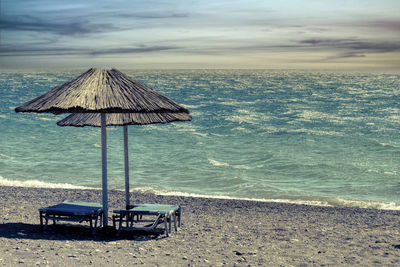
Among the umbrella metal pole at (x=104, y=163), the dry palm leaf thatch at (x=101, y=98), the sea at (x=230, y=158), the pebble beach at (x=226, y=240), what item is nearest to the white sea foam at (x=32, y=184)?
the sea at (x=230, y=158)

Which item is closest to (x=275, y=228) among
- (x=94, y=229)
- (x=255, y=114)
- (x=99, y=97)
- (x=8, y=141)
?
(x=94, y=229)

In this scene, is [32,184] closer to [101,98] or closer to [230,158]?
[101,98]

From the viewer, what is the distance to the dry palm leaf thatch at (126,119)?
25.9ft

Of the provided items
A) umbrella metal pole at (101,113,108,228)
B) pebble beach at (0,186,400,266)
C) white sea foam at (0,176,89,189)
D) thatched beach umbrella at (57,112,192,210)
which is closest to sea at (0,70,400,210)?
white sea foam at (0,176,89,189)

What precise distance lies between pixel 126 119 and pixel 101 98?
154 centimetres

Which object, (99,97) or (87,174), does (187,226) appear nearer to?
(99,97)

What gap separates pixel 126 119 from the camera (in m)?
8.12

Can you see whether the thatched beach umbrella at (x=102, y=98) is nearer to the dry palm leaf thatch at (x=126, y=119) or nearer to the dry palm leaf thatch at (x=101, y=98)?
the dry palm leaf thatch at (x=101, y=98)

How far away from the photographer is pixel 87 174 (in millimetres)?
15891

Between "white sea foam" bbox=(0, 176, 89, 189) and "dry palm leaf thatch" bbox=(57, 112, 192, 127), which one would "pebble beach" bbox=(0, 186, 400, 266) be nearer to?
"dry palm leaf thatch" bbox=(57, 112, 192, 127)

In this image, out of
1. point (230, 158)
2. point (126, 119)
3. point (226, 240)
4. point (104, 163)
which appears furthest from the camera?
point (230, 158)

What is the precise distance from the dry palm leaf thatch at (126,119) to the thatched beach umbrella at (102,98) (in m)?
0.92

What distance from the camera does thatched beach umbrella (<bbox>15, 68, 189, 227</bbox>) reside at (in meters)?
6.46

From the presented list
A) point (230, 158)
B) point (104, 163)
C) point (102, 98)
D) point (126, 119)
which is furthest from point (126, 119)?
point (230, 158)
